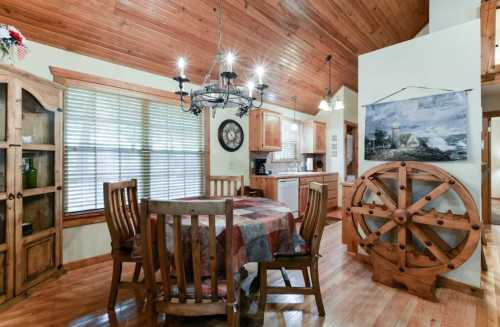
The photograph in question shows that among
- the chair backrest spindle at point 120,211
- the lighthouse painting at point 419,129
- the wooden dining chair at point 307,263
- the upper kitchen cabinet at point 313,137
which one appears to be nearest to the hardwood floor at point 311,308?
the wooden dining chair at point 307,263

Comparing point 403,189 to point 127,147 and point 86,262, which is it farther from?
point 86,262

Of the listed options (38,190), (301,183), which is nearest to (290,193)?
(301,183)

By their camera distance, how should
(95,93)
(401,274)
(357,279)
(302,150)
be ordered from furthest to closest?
(302,150) < (95,93) < (357,279) < (401,274)

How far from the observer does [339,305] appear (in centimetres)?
203

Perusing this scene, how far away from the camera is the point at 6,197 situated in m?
2.03

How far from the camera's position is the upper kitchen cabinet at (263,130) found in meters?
4.59

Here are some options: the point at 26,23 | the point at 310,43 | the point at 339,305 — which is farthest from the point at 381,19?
the point at 26,23

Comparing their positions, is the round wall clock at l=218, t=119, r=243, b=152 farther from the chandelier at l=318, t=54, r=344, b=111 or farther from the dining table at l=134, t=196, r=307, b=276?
the dining table at l=134, t=196, r=307, b=276

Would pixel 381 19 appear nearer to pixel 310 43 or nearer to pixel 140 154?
pixel 310 43

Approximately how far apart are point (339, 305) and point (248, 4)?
3363 millimetres

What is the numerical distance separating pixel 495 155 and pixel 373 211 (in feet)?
22.0

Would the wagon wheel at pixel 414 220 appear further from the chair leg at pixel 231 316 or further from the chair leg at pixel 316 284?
the chair leg at pixel 231 316

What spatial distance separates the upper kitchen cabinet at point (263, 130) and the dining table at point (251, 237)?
2.71m

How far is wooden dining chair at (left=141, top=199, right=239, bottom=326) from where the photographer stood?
4.07ft
